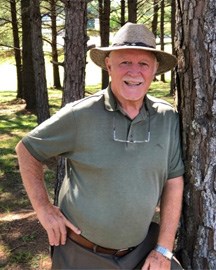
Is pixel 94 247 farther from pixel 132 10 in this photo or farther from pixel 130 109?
pixel 132 10

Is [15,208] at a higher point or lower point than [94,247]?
lower

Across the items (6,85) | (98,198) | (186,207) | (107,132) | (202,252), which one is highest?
(107,132)

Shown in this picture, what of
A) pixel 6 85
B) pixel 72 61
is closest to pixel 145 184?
pixel 72 61

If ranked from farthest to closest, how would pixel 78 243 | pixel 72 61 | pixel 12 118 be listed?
pixel 12 118, pixel 72 61, pixel 78 243

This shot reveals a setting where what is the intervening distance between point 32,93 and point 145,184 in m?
12.2

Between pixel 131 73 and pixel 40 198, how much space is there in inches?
32.2

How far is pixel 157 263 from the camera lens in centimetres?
230

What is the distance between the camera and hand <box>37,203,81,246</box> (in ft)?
7.60

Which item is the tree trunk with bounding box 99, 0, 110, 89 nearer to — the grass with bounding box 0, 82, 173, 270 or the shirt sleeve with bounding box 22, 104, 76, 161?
the grass with bounding box 0, 82, 173, 270

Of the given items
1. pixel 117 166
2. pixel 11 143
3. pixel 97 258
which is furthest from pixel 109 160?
pixel 11 143

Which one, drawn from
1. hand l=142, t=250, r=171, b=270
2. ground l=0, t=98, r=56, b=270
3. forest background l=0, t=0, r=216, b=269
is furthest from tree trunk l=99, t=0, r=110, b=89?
hand l=142, t=250, r=171, b=270

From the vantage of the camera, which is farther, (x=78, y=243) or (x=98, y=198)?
(x=78, y=243)

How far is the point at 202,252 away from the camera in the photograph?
240 cm

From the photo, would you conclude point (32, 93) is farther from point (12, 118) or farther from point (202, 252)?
point (202, 252)
